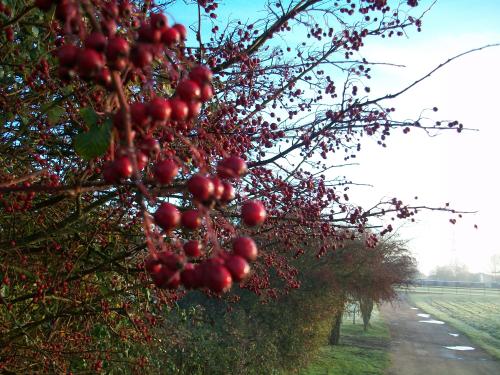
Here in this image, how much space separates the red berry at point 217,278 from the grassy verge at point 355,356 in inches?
535

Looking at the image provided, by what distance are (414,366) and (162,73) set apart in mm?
14939

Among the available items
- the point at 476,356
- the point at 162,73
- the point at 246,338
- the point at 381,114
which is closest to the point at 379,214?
the point at 381,114

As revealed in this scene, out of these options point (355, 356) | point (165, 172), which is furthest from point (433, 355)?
point (165, 172)

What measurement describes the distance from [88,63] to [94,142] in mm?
592

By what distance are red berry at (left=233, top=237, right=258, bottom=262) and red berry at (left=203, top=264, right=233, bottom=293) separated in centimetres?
7

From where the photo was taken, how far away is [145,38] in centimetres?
104

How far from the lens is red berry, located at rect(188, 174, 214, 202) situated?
3.31ft

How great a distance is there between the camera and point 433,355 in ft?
55.9

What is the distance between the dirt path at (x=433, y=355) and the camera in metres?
14.4

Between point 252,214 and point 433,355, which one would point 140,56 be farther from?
point 433,355

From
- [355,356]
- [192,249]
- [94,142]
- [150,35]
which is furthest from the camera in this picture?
[355,356]

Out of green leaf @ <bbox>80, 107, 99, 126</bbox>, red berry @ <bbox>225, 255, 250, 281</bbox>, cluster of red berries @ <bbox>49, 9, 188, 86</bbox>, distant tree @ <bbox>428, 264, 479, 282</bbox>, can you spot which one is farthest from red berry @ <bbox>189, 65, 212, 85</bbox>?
distant tree @ <bbox>428, 264, 479, 282</bbox>

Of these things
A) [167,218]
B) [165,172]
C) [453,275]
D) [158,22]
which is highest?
[453,275]

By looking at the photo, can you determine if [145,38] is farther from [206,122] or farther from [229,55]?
[229,55]
